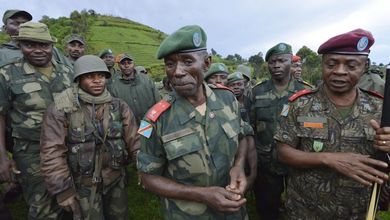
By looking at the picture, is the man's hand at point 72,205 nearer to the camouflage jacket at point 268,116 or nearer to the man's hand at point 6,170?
the man's hand at point 6,170

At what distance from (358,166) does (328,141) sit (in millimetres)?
301

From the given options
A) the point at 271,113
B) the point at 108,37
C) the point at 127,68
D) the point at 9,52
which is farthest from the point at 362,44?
the point at 108,37

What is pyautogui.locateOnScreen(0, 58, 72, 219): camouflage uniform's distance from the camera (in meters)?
3.35

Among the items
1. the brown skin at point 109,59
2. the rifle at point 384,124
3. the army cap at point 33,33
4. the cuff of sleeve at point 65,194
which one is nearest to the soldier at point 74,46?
the brown skin at point 109,59

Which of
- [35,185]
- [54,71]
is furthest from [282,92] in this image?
[35,185]

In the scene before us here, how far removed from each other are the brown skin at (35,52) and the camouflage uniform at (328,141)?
293 centimetres

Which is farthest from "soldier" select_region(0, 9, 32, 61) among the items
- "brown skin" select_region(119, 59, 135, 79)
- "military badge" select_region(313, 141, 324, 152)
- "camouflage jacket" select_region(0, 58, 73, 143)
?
"military badge" select_region(313, 141, 324, 152)

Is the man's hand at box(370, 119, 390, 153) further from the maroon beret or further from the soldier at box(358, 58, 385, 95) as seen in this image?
the soldier at box(358, 58, 385, 95)

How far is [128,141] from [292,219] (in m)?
1.86

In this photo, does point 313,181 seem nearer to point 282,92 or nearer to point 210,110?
point 210,110

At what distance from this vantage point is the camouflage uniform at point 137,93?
6461mm

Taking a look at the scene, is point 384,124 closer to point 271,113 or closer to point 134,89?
point 271,113

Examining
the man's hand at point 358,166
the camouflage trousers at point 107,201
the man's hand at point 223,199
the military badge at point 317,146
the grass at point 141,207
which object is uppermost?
the military badge at point 317,146

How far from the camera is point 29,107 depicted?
11.2 feet
